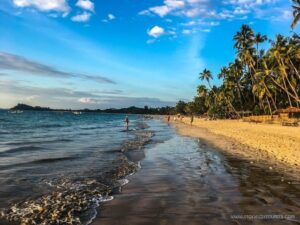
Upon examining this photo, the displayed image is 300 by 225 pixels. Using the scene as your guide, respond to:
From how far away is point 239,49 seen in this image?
7188 cm

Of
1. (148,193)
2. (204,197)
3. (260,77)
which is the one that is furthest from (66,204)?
(260,77)

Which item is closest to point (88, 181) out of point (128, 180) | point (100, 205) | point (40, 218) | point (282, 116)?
point (128, 180)

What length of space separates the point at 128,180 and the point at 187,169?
136 inches

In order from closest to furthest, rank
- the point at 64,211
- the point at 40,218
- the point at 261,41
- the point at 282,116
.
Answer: the point at 40,218, the point at 64,211, the point at 282,116, the point at 261,41

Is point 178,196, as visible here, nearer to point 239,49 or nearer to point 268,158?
point 268,158

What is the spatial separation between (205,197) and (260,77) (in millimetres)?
59582

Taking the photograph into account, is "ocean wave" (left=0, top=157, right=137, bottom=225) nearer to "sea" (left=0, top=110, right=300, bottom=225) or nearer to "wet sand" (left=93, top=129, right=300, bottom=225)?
"sea" (left=0, top=110, right=300, bottom=225)

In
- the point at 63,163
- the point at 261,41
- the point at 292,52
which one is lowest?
the point at 63,163

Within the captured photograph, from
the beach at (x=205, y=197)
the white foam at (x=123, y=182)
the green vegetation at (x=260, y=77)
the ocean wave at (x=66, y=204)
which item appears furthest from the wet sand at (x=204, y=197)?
the green vegetation at (x=260, y=77)

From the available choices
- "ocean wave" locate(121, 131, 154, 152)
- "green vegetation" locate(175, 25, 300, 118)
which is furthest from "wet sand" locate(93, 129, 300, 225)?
"green vegetation" locate(175, 25, 300, 118)

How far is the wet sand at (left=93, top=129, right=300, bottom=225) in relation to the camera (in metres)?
8.38

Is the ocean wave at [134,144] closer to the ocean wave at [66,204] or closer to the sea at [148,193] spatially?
the sea at [148,193]

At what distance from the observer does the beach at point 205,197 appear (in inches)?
330

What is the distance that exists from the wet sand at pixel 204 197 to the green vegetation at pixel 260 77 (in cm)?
3610
